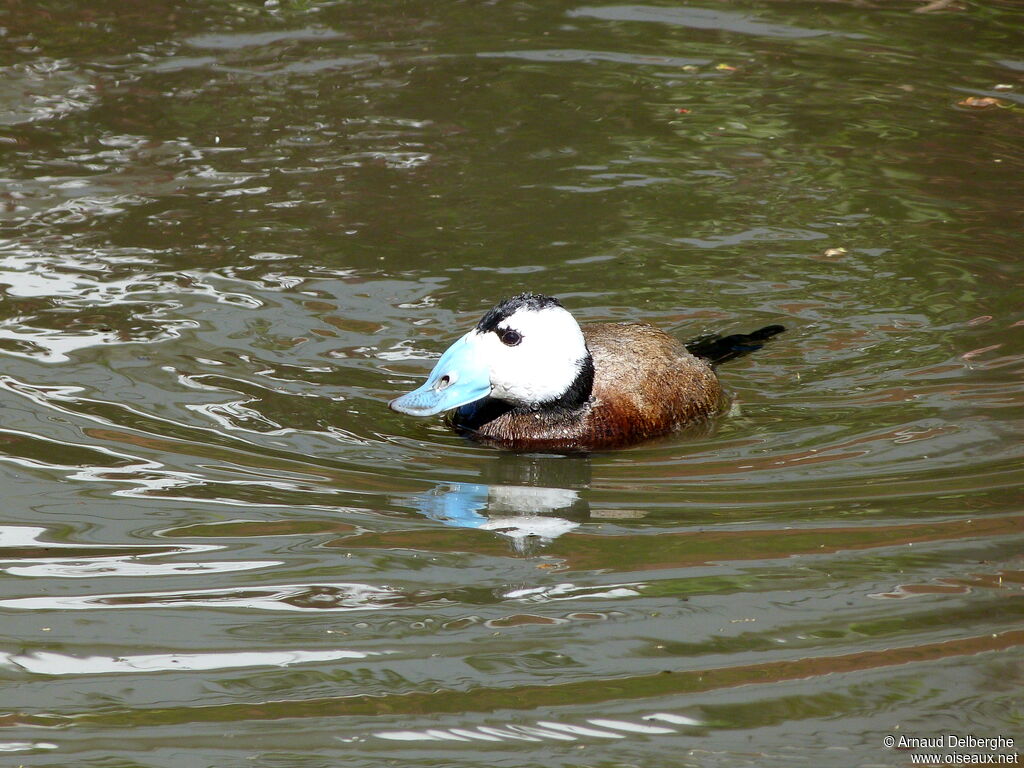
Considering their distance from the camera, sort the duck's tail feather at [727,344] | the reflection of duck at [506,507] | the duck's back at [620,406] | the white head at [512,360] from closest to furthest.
A: the reflection of duck at [506,507], the white head at [512,360], the duck's back at [620,406], the duck's tail feather at [727,344]

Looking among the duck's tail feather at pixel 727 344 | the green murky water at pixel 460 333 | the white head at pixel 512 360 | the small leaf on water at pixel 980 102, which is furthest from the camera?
the small leaf on water at pixel 980 102

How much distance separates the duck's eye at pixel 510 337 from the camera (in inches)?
224

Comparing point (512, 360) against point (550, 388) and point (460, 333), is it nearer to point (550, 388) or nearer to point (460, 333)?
point (550, 388)

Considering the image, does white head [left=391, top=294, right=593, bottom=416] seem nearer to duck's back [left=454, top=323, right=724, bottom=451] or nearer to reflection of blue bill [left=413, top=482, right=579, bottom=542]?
duck's back [left=454, top=323, right=724, bottom=451]

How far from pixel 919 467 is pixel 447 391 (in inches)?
78.4

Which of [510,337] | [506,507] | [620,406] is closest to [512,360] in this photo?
[510,337]

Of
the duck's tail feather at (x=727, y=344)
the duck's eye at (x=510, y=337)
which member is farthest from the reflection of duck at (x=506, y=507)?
the duck's tail feather at (x=727, y=344)

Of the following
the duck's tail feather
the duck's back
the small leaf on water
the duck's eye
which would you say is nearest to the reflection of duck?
the duck's back

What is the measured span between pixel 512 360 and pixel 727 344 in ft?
5.51

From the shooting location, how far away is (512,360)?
5730 millimetres

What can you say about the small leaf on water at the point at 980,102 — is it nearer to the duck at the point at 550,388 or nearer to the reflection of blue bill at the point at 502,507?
the duck at the point at 550,388

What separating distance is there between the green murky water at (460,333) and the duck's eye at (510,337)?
502 millimetres

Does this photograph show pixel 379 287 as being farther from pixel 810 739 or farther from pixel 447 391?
pixel 810 739

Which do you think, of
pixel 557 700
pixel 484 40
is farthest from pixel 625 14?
pixel 557 700
